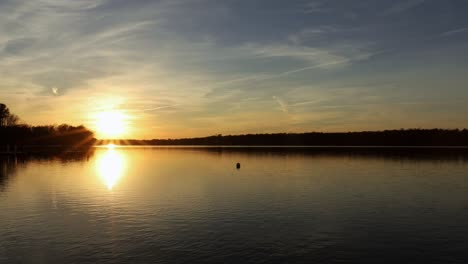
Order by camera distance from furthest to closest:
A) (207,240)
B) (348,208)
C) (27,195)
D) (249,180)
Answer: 1. (249,180)
2. (27,195)
3. (348,208)
4. (207,240)

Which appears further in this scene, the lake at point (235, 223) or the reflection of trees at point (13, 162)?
the reflection of trees at point (13, 162)

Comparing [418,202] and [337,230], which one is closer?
[337,230]

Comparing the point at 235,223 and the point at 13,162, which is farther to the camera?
the point at 13,162

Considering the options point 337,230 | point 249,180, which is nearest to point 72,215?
point 337,230

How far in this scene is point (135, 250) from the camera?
28203 millimetres

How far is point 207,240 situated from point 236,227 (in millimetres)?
5273

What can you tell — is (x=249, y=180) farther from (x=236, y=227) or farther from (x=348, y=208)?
(x=236, y=227)

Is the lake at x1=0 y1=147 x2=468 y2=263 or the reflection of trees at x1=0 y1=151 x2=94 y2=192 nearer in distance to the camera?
the lake at x1=0 y1=147 x2=468 y2=263

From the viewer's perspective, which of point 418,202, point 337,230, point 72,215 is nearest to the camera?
point 337,230

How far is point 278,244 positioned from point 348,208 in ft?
59.2

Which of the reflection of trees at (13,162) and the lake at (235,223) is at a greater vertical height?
the reflection of trees at (13,162)

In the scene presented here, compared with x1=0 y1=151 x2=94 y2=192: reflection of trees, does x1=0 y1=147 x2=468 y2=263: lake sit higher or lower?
lower

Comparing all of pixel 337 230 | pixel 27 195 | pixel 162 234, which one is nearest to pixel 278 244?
pixel 337 230

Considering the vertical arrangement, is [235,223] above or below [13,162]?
below
